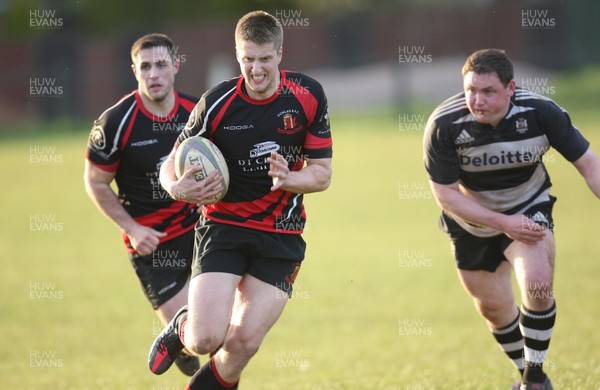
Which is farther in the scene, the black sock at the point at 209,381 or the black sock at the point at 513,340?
the black sock at the point at 513,340

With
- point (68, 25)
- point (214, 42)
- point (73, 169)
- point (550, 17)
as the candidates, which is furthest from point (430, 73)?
point (68, 25)

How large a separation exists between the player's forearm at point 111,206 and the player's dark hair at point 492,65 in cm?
285

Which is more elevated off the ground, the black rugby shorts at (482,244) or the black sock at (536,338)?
the black rugby shorts at (482,244)

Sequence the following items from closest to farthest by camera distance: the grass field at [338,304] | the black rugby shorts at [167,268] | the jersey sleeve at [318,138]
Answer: the jersey sleeve at [318,138]
the black rugby shorts at [167,268]
the grass field at [338,304]

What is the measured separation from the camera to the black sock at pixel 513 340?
648cm

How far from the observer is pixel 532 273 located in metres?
5.71

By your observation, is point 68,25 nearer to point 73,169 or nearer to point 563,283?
point 73,169

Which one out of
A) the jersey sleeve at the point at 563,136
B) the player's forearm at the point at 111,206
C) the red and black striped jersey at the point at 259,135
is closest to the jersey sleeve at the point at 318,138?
the red and black striped jersey at the point at 259,135

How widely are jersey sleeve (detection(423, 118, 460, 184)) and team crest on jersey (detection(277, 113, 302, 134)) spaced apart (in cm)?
104

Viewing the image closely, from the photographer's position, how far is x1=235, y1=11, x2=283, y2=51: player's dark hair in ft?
17.7

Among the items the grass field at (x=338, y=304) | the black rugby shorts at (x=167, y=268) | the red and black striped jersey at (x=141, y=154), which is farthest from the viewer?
the grass field at (x=338, y=304)

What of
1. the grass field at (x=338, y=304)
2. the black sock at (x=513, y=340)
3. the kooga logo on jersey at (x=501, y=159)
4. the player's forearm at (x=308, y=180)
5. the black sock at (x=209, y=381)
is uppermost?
the player's forearm at (x=308, y=180)

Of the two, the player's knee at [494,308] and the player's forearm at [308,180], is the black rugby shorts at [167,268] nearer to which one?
the player's forearm at [308,180]

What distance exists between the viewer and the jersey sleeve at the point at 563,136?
5.80 meters
